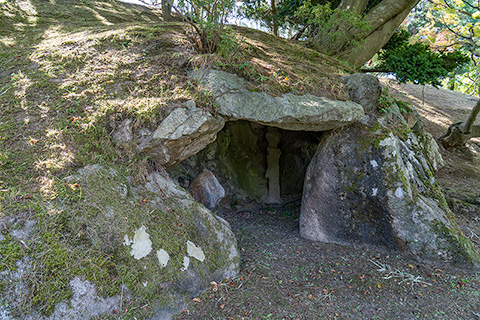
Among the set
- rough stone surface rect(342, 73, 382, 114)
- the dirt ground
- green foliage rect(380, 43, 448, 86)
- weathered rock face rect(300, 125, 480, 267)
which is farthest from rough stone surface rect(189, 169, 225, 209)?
green foliage rect(380, 43, 448, 86)

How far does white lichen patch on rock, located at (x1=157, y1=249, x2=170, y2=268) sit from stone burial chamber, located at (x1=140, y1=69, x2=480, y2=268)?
1152 millimetres

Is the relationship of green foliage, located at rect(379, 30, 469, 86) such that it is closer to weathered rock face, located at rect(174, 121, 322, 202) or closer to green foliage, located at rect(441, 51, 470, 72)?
green foliage, located at rect(441, 51, 470, 72)

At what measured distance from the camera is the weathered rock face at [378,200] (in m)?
3.72

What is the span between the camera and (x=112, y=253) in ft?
8.45

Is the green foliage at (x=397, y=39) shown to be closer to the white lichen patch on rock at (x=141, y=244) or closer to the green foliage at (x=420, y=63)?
the green foliage at (x=420, y=63)

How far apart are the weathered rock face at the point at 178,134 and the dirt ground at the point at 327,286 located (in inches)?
62.5

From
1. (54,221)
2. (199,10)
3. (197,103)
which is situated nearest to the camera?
(54,221)

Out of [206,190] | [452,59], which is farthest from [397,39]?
[206,190]

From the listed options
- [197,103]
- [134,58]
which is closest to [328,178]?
[197,103]

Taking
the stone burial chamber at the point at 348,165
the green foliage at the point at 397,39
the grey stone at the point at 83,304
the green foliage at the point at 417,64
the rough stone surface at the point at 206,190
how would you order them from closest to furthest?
1. the grey stone at the point at 83,304
2. the stone burial chamber at the point at 348,165
3. the rough stone surface at the point at 206,190
4. the green foliage at the point at 417,64
5. the green foliage at the point at 397,39

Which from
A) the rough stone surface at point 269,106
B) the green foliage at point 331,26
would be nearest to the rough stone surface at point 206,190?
the rough stone surface at point 269,106

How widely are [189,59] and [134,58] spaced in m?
0.83

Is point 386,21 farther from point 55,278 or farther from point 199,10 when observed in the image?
point 55,278

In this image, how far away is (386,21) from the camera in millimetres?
6586
